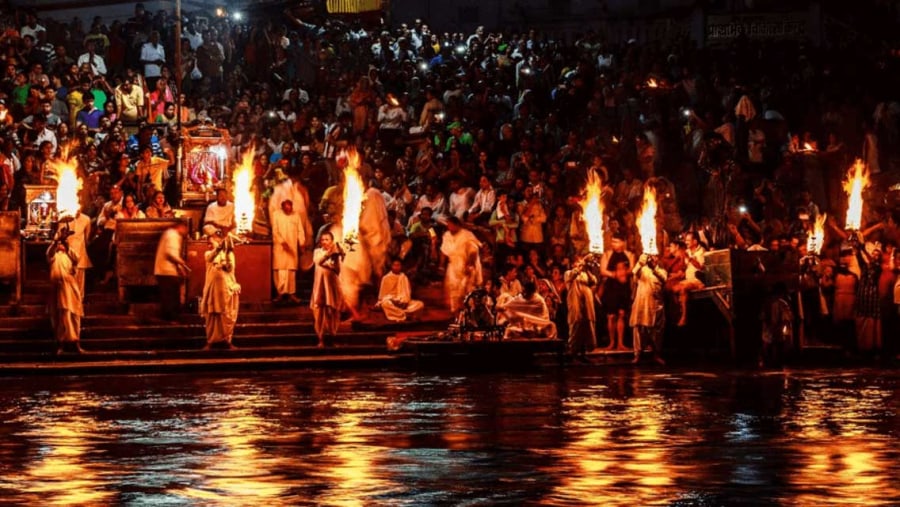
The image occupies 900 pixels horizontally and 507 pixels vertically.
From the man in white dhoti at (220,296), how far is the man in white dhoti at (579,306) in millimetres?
4753

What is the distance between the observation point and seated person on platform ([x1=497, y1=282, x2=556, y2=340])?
2519 centimetres

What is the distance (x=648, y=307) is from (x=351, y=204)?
449 cm

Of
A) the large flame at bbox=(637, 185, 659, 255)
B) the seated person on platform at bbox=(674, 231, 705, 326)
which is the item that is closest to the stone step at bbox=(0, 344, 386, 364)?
the large flame at bbox=(637, 185, 659, 255)

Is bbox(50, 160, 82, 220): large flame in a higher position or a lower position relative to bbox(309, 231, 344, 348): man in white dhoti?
higher

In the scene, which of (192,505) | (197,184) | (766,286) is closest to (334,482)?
(192,505)

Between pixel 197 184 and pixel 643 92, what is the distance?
33.2ft

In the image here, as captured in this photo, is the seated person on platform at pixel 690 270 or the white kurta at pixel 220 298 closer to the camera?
the white kurta at pixel 220 298

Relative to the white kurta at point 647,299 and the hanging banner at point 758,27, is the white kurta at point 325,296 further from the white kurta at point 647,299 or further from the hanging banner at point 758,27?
the hanging banner at point 758,27

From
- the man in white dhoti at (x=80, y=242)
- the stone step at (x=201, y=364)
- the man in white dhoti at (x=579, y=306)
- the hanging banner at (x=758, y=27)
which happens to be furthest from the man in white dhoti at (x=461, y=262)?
the hanging banner at (x=758, y=27)

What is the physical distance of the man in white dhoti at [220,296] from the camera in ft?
81.9

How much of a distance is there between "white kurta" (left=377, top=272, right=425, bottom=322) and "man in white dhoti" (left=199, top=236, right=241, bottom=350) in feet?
7.95

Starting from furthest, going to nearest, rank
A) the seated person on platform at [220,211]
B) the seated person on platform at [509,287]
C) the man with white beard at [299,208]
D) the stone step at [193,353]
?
the man with white beard at [299,208] → the seated person on platform at [220,211] → the seated person on platform at [509,287] → the stone step at [193,353]

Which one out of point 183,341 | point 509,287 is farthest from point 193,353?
point 509,287

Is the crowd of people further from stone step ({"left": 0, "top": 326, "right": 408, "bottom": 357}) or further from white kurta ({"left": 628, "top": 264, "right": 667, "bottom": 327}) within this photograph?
stone step ({"left": 0, "top": 326, "right": 408, "bottom": 357})
